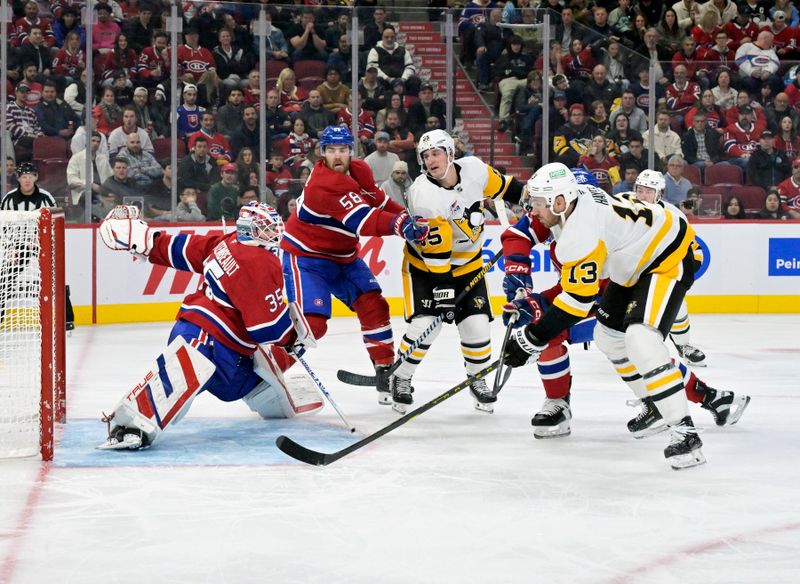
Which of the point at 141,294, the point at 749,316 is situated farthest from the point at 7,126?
the point at 749,316

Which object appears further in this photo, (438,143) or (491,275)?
(491,275)

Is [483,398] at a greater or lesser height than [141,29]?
lesser

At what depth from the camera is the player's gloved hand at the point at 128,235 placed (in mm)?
4520

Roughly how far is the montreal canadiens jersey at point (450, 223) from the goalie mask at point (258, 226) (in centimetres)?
94

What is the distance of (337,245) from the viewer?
5.35m

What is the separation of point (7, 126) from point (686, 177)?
15.7 feet

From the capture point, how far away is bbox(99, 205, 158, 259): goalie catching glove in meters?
4.52

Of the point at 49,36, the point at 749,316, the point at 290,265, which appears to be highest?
the point at 49,36

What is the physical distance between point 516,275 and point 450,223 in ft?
2.06

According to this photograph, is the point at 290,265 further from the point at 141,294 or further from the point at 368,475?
the point at 141,294

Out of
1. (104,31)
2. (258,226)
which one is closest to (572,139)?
(104,31)

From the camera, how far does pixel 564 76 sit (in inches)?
354

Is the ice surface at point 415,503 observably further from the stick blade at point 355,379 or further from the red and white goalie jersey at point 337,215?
the red and white goalie jersey at point 337,215

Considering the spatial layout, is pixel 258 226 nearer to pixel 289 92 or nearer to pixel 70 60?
pixel 70 60
